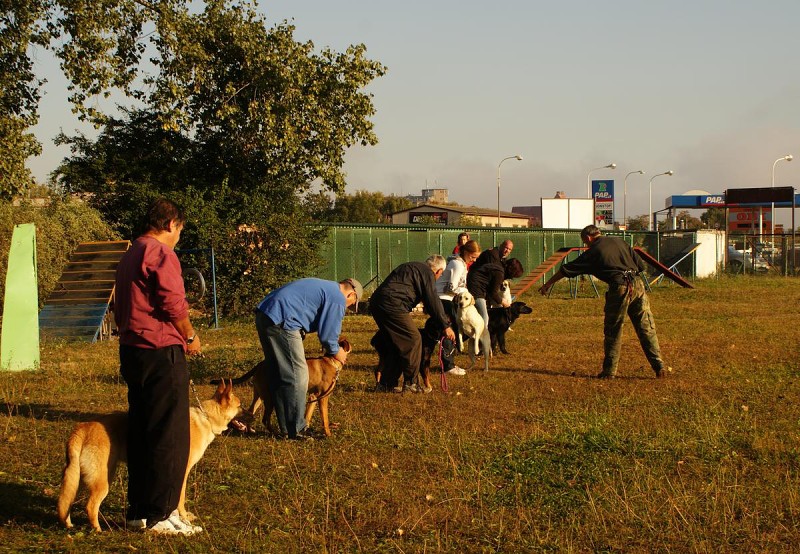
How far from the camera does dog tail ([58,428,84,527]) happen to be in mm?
4492

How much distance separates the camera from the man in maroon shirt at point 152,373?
4.68 m

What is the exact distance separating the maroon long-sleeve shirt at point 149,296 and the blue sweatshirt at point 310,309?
82.2 inches

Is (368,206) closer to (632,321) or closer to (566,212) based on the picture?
(566,212)

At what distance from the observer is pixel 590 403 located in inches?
341

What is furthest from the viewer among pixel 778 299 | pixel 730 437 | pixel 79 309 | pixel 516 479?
pixel 778 299

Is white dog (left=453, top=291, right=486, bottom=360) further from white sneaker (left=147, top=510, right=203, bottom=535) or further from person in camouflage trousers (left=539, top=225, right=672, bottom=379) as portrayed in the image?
white sneaker (left=147, top=510, right=203, bottom=535)

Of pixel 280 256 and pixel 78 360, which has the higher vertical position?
pixel 280 256

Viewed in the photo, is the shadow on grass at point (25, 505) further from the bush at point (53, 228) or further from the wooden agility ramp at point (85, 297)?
the bush at point (53, 228)

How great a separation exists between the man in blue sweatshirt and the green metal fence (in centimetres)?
1495

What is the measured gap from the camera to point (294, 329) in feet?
22.5

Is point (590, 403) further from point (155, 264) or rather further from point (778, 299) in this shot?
point (778, 299)

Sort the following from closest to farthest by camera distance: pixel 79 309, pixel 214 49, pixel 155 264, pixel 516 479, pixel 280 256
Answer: pixel 155 264, pixel 516 479, pixel 79 309, pixel 280 256, pixel 214 49

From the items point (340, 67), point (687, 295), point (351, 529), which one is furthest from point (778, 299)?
point (351, 529)

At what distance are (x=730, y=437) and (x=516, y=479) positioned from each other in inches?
87.7
